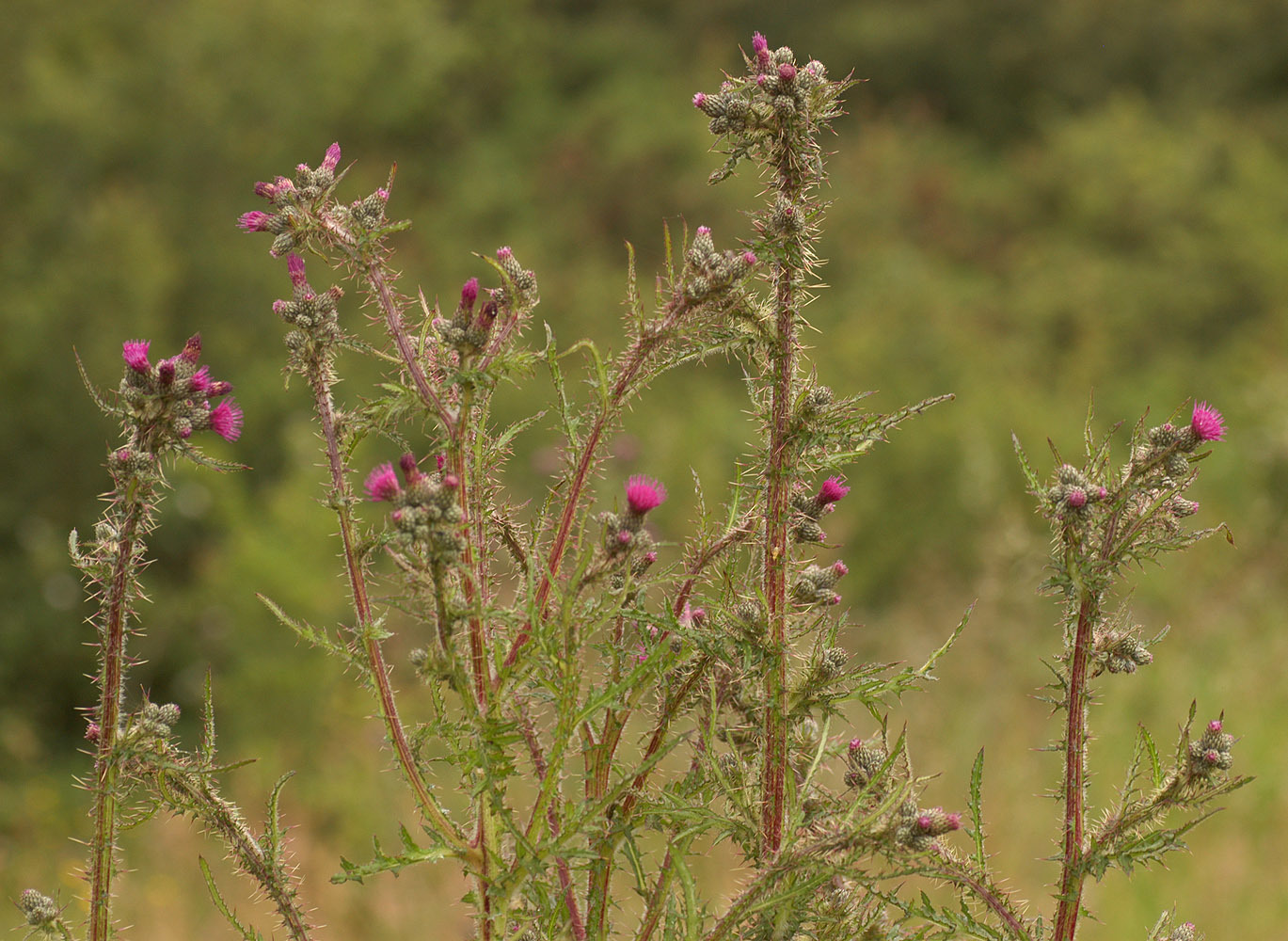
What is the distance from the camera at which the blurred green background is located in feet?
23.1

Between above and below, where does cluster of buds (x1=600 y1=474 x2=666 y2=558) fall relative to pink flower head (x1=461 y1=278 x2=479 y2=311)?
below

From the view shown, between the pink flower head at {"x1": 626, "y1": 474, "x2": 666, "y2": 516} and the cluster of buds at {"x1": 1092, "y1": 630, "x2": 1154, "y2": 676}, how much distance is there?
1.65 feet

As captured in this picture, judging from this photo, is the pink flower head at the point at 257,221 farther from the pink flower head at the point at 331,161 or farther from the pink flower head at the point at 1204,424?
the pink flower head at the point at 1204,424

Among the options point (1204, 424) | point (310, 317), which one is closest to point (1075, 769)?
point (1204, 424)

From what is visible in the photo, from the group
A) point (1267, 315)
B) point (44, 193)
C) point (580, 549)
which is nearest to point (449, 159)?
point (44, 193)

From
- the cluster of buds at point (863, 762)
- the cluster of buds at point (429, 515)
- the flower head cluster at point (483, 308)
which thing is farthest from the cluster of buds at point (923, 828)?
the flower head cluster at point (483, 308)

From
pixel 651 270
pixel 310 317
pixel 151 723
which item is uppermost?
pixel 651 270

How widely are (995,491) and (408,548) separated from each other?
360 inches

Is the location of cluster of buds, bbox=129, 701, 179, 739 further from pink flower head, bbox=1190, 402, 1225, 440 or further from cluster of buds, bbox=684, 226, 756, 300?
pink flower head, bbox=1190, 402, 1225, 440

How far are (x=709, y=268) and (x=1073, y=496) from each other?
445 mm

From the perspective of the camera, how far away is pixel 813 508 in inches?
51.9

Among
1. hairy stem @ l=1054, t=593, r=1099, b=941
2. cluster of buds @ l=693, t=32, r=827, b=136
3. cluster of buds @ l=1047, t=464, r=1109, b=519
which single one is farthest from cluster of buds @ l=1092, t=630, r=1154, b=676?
cluster of buds @ l=693, t=32, r=827, b=136

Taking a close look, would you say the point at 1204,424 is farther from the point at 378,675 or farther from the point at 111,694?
the point at 111,694

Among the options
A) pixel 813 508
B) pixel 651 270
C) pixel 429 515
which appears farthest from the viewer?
pixel 651 270
